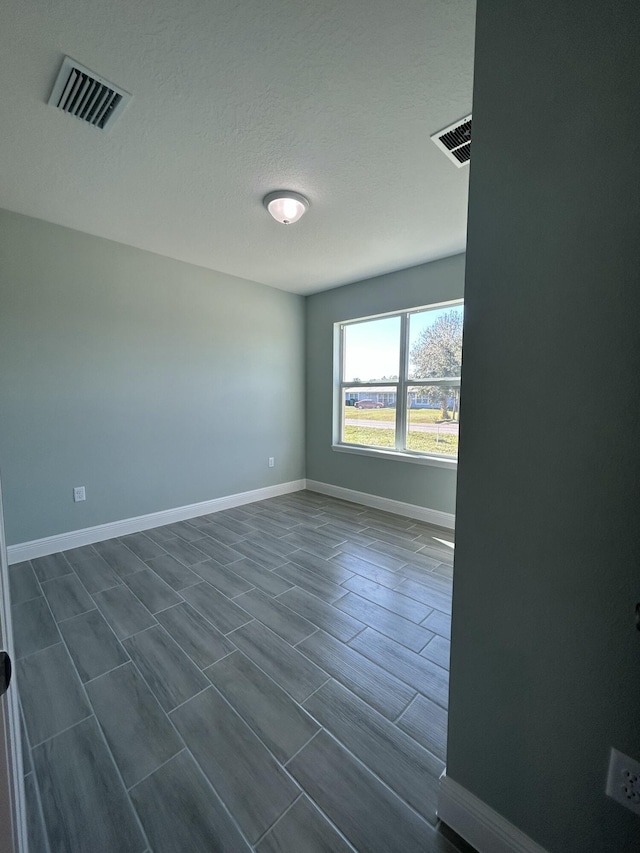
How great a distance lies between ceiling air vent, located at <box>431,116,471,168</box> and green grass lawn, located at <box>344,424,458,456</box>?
7.05 ft

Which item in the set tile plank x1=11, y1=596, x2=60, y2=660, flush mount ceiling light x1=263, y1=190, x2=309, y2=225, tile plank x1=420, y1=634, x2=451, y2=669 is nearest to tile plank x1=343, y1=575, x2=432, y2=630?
tile plank x1=420, y1=634, x2=451, y2=669

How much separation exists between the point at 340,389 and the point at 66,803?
3.82m

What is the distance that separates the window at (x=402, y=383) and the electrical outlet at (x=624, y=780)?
2643 millimetres

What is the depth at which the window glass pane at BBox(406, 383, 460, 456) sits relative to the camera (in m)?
3.30

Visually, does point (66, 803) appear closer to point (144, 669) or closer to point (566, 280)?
point (144, 669)

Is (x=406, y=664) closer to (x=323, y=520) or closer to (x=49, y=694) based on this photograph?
(x=49, y=694)

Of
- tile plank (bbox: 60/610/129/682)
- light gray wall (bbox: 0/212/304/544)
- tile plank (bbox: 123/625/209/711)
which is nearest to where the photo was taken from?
tile plank (bbox: 123/625/209/711)

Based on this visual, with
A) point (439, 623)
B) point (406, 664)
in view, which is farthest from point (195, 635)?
point (439, 623)

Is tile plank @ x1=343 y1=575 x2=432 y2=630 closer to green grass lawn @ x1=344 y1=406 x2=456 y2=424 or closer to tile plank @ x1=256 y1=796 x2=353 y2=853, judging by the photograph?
tile plank @ x1=256 y1=796 x2=353 y2=853

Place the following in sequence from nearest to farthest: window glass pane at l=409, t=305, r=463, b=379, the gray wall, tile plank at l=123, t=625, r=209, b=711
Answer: the gray wall
tile plank at l=123, t=625, r=209, b=711
window glass pane at l=409, t=305, r=463, b=379

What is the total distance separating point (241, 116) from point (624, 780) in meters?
2.63

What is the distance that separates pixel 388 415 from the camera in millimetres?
3816

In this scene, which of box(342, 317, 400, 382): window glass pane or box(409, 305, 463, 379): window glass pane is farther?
box(342, 317, 400, 382): window glass pane

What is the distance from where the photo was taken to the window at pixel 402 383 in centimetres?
330
